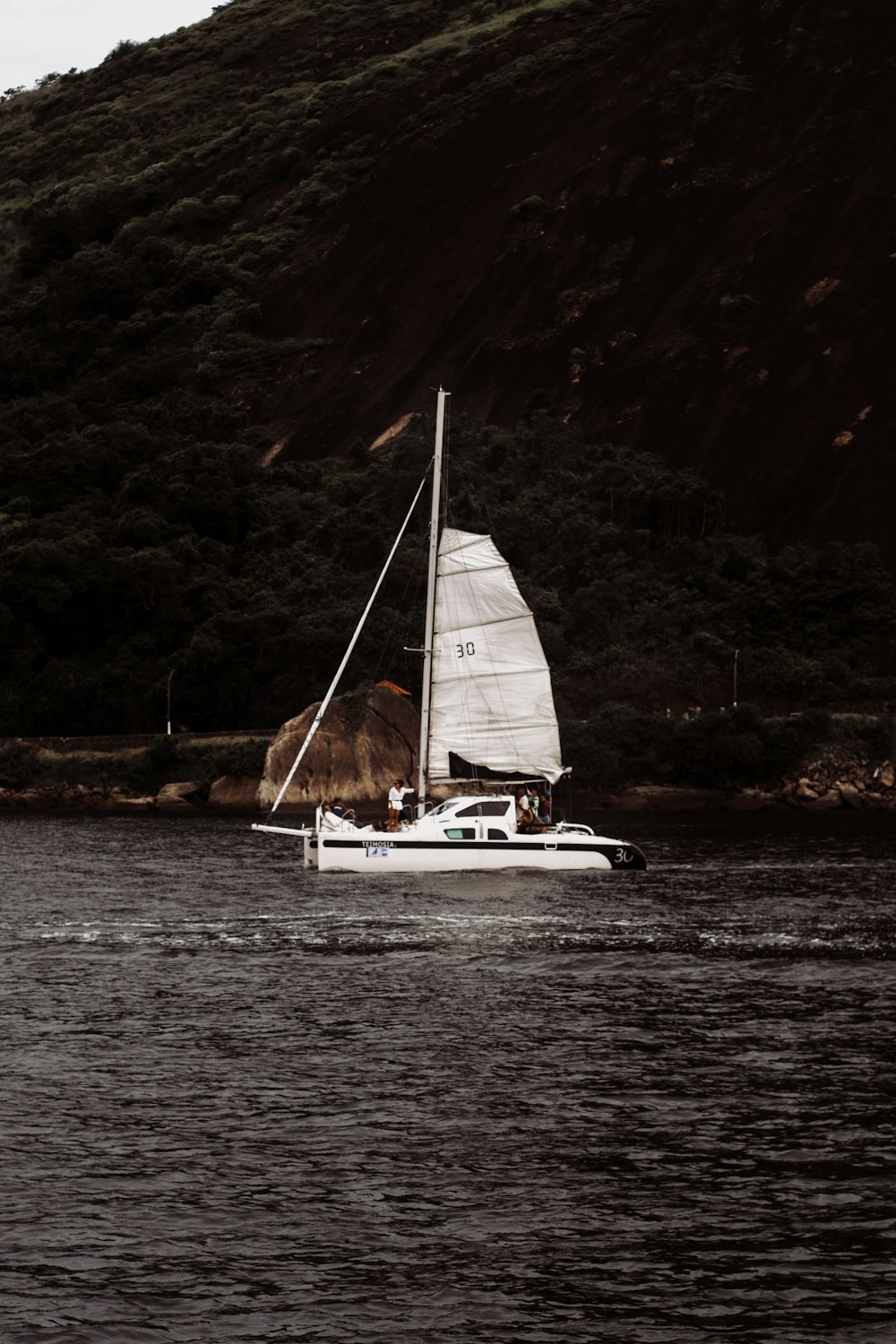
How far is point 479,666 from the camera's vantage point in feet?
223

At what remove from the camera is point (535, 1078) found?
1217 inches

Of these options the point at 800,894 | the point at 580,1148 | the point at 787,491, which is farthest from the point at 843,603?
the point at 580,1148

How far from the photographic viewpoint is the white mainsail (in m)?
67.9

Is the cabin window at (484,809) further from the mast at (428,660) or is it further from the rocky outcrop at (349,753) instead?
the rocky outcrop at (349,753)

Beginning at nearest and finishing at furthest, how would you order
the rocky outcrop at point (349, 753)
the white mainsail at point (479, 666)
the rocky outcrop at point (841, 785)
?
the white mainsail at point (479, 666) → the rocky outcrop at point (349, 753) → the rocky outcrop at point (841, 785)

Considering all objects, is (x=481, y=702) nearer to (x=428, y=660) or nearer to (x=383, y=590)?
(x=428, y=660)

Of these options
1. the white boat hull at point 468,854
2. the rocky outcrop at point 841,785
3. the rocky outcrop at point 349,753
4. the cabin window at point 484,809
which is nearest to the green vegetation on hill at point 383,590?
the rocky outcrop at point 841,785

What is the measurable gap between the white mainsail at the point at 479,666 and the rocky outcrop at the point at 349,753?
55917mm

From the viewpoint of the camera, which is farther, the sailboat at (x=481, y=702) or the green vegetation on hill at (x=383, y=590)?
the green vegetation on hill at (x=383, y=590)

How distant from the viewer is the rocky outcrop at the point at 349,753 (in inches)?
4929

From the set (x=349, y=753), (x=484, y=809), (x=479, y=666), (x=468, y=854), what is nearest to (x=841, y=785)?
(x=349, y=753)

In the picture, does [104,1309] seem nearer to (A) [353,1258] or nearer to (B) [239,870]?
(A) [353,1258]

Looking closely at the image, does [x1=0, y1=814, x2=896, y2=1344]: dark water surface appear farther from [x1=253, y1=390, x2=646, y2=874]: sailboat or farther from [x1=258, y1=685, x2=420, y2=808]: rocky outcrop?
[x1=258, y1=685, x2=420, y2=808]: rocky outcrop

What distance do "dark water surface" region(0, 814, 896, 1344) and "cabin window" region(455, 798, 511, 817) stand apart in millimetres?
9773
